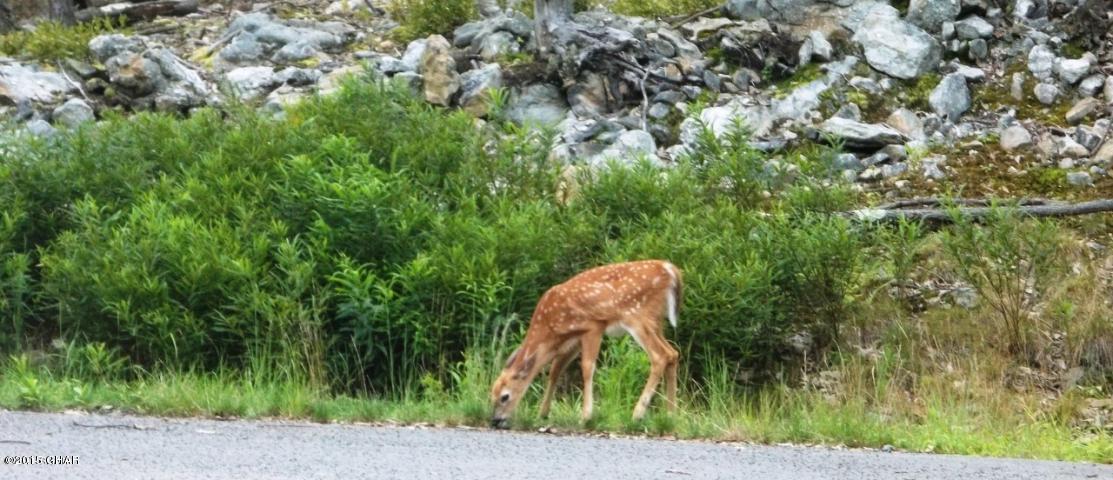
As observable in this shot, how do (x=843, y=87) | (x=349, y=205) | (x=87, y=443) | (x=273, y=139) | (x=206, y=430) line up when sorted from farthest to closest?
1. (x=843, y=87)
2. (x=273, y=139)
3. (x=349, y=205)
4. (x=206, y=430)
5. (x=87, y=443)

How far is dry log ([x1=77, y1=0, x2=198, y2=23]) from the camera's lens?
70.8ft

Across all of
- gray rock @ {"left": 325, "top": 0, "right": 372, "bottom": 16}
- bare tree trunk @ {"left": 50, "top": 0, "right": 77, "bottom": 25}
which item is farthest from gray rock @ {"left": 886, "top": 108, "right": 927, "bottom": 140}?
bare tree trunk @ {"left": 50, "top": 0, "right": 77, "bottom": 25}

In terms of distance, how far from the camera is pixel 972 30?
1872cm

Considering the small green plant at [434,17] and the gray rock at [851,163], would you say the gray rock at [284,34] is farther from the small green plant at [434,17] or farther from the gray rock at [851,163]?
the gray rock at [851,163]

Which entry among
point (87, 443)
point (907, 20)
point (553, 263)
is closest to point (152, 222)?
point (553, 263)

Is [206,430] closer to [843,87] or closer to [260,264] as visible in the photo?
[260,264]

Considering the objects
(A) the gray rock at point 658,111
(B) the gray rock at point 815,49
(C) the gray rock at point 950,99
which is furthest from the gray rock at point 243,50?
(C) the gray rock at point 950,99

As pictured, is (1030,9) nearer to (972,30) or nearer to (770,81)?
(972,30)

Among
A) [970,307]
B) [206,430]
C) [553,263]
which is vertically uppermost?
[206,430]

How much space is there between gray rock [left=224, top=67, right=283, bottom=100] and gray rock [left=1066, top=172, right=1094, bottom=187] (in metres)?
8.83

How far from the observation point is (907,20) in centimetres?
1884

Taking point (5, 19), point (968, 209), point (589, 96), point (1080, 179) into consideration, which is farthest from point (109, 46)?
point (1080, 179)

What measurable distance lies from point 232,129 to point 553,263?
3.42 meters

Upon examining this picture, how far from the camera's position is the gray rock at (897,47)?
18219mm
